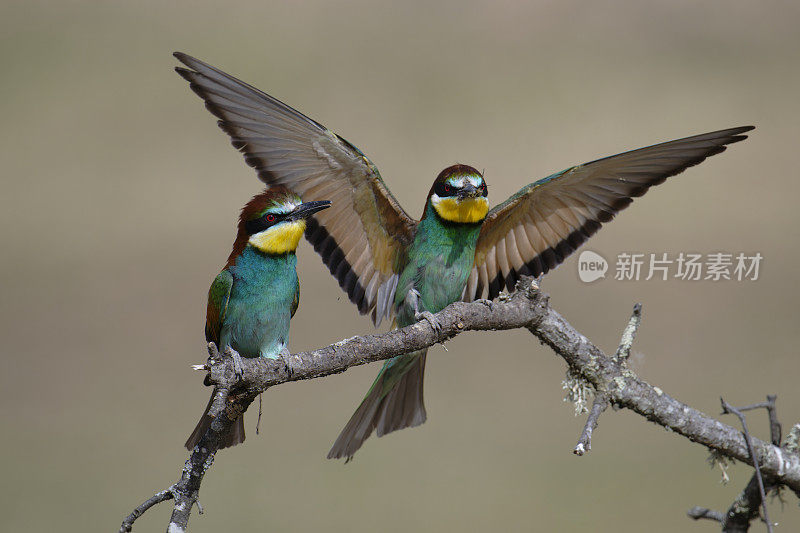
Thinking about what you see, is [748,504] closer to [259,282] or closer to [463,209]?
[463,209]

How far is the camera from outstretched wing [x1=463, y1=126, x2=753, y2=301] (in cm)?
164

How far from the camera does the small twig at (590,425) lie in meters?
1.18

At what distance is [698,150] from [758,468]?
0.56 m

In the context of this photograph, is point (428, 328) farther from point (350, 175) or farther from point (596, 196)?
point (596, 196)

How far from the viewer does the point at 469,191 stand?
164 centimetres

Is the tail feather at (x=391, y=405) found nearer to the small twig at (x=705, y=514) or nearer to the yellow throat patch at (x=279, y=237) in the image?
the yellow throat patch at (x=279, y=237)

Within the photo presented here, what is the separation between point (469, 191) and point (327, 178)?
273 millimetres

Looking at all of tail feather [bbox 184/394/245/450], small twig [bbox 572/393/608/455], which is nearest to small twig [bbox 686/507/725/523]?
small twig [bbox 572/393/608/455]

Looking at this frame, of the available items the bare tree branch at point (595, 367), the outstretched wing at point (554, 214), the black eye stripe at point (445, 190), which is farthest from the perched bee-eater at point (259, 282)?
the outstretched wing at point (554, 214)

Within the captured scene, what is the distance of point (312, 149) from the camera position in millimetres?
1551

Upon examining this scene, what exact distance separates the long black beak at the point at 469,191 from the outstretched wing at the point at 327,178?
0.44 ft

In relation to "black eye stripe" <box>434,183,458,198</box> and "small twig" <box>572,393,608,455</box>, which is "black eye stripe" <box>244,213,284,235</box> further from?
"small twig" <box>572,393,608,455</box>

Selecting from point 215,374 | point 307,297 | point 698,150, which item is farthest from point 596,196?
point 307,297

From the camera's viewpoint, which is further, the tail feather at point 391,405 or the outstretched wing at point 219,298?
the tail feather at point 391,405
